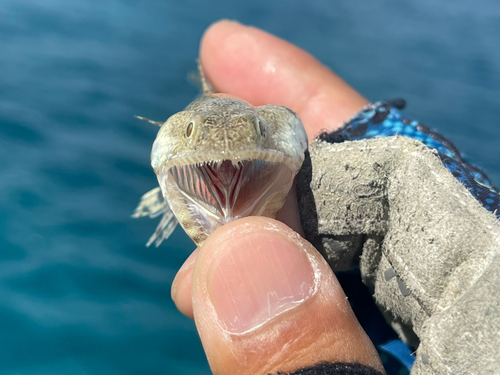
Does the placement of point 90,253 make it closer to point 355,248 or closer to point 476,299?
point 355,248

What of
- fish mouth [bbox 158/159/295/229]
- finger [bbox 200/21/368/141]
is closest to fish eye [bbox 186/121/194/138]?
fish mouth [bbox 158/159/295/229]

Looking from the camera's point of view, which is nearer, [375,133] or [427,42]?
[375,133]

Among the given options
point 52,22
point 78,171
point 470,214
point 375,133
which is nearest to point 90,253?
point 78,171

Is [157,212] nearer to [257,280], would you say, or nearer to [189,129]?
[189,129]

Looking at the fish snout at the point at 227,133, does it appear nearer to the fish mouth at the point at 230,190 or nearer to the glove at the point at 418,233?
the fish mouth at the point at 230,190

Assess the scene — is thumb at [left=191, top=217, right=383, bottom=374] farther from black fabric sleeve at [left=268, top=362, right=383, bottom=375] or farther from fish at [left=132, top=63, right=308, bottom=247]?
fish at [left=132, top=63, right=308, bottom=247]

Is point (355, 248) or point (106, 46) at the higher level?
point (355, 248)

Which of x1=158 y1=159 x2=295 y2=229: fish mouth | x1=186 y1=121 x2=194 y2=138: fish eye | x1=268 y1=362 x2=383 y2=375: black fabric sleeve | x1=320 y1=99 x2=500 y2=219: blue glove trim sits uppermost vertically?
x1=320 y1=99 x2=500 y2=219: blue glove trim
